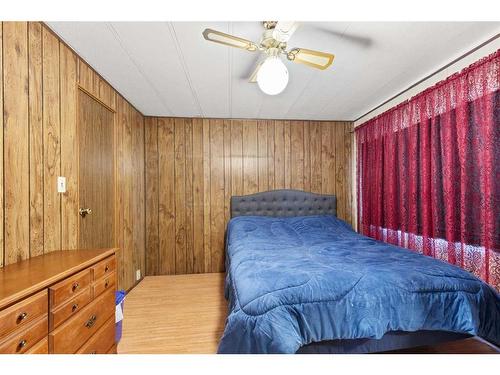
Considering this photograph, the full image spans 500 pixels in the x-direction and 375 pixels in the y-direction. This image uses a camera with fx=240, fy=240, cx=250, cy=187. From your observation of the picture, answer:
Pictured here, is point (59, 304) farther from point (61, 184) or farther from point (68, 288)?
point (61, 184)

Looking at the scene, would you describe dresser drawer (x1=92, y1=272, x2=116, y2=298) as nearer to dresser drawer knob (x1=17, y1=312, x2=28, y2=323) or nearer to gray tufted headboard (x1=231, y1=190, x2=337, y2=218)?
dresser drawer knob (x1=17, y1=312, x2=28, y2=323)

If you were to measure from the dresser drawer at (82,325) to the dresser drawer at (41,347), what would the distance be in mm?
20

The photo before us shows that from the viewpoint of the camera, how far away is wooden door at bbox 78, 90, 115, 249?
2.05 metres

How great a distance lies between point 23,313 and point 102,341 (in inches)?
28.6

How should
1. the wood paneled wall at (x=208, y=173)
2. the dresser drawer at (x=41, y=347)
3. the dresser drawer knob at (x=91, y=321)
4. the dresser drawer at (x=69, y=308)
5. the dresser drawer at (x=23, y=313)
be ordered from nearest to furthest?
the dresser drawer at (x=23, y=313) → the dresser drawer at (x=41, y=347) → the dresser drawer at (x=69, y=308) → the dresser drawer knob at (x=91, y=321) → the wood paneled wall at (x=208, y=173)

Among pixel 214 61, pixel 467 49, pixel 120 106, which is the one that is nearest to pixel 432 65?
pixel 467 49

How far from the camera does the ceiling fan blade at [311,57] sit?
153 cm

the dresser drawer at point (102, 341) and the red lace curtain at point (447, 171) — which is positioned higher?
the red lace curtain at point (447, 171)

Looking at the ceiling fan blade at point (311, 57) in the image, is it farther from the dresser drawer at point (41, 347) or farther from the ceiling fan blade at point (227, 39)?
the dresser drawer at point (41, 347)

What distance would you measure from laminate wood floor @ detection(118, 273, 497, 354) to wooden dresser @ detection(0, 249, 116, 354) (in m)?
0.39

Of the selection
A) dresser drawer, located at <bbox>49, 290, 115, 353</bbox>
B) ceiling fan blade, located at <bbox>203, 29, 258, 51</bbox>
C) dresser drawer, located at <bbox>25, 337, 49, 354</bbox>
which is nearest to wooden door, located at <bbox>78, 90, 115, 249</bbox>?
dresser drawer, located at <bbox>49, 290, 115, 353</bbox>

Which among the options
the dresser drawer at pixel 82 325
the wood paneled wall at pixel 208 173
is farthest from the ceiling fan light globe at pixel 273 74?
the wood paneled wall at pixel 208 173

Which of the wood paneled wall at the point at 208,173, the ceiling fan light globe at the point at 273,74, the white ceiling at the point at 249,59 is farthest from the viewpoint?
the wood paneled wall at the point at 208,173
